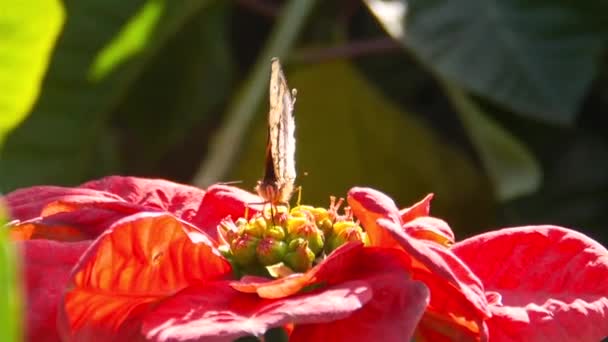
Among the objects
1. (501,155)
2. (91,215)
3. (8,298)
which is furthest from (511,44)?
(8,298)

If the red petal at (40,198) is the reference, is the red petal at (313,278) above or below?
below

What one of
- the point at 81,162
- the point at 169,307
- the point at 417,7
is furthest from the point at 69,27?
the point at 169,307

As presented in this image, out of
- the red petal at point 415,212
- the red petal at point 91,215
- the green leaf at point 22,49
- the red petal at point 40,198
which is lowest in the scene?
the red petal at point 415,212

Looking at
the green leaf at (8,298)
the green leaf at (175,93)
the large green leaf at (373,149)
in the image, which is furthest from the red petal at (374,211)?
the green leaf at (175,93)

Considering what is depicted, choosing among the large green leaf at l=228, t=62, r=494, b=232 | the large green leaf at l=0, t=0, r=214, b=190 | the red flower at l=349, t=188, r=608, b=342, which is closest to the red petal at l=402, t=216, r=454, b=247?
the red flower at l=349, t=188, r=608, b=342

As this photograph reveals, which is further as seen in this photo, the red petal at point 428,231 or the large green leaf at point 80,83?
the large green leaf at point 80,83

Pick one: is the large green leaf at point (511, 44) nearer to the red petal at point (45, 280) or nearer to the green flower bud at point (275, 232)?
the green flower bud at point (275, 232)

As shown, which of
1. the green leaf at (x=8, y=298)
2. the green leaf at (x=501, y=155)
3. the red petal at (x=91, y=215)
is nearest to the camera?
the green leaf at (x=8, y=298)

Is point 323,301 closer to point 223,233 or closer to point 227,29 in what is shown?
point 223,233

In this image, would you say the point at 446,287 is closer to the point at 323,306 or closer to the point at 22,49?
the point at 323,306
